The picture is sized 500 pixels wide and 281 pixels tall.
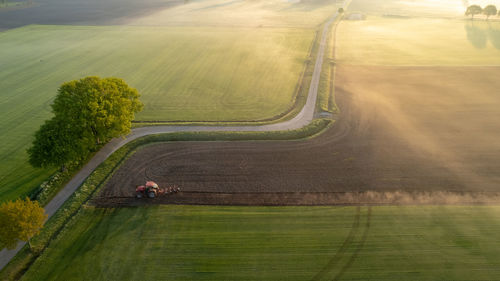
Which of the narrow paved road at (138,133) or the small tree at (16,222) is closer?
the small tree at (16,222)

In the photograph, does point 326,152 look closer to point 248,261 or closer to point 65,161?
point 248,261

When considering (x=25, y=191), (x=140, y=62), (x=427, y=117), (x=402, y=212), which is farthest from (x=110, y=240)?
(x=140, y=62)

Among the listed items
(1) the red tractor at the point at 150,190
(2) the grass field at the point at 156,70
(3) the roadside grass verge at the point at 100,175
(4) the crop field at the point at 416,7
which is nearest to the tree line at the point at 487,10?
(4) the crop field at the point at 416,7

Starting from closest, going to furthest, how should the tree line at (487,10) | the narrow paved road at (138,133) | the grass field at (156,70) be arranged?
the narrow paved road at (138,133)
the grass field at (156,70)
the tree line at (487,10)

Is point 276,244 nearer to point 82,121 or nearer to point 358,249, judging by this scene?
point 358,249

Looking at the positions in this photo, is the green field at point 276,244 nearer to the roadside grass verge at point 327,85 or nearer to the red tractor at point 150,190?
the red tractor at point 150,190

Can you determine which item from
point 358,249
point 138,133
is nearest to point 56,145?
point 138,133

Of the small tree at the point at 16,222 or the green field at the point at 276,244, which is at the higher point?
the small tree at the point at 16,222
